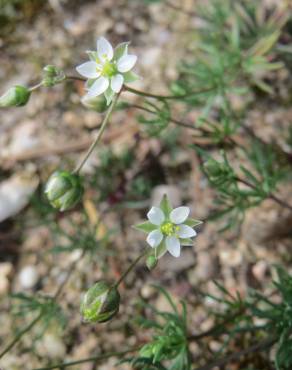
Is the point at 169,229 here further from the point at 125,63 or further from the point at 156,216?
the point at 125,63

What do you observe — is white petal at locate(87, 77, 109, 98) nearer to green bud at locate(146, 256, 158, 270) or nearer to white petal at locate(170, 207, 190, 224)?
white petal at locate(170, 207, 190, 224)

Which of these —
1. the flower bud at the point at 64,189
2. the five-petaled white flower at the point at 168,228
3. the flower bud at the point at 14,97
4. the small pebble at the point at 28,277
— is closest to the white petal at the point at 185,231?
the five-petaled white flower at the point at 168,228

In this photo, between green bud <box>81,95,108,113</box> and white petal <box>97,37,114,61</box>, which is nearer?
white petal <box>97,37,114,61</box>

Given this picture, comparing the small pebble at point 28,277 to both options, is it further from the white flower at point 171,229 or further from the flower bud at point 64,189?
the white flower at point 171,229

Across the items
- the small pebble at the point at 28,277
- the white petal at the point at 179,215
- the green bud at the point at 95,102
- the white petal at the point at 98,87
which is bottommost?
the small pebble at the point at 28,277

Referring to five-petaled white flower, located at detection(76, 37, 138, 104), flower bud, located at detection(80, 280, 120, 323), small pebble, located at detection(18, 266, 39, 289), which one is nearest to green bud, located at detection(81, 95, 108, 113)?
five-petaled white flower, located at detection(76, 37, 138, 104)

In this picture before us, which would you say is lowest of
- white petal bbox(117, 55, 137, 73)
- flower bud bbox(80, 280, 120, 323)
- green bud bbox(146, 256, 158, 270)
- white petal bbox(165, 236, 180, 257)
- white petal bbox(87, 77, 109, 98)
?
flower bud bbox(80, 280, 120, 323)
